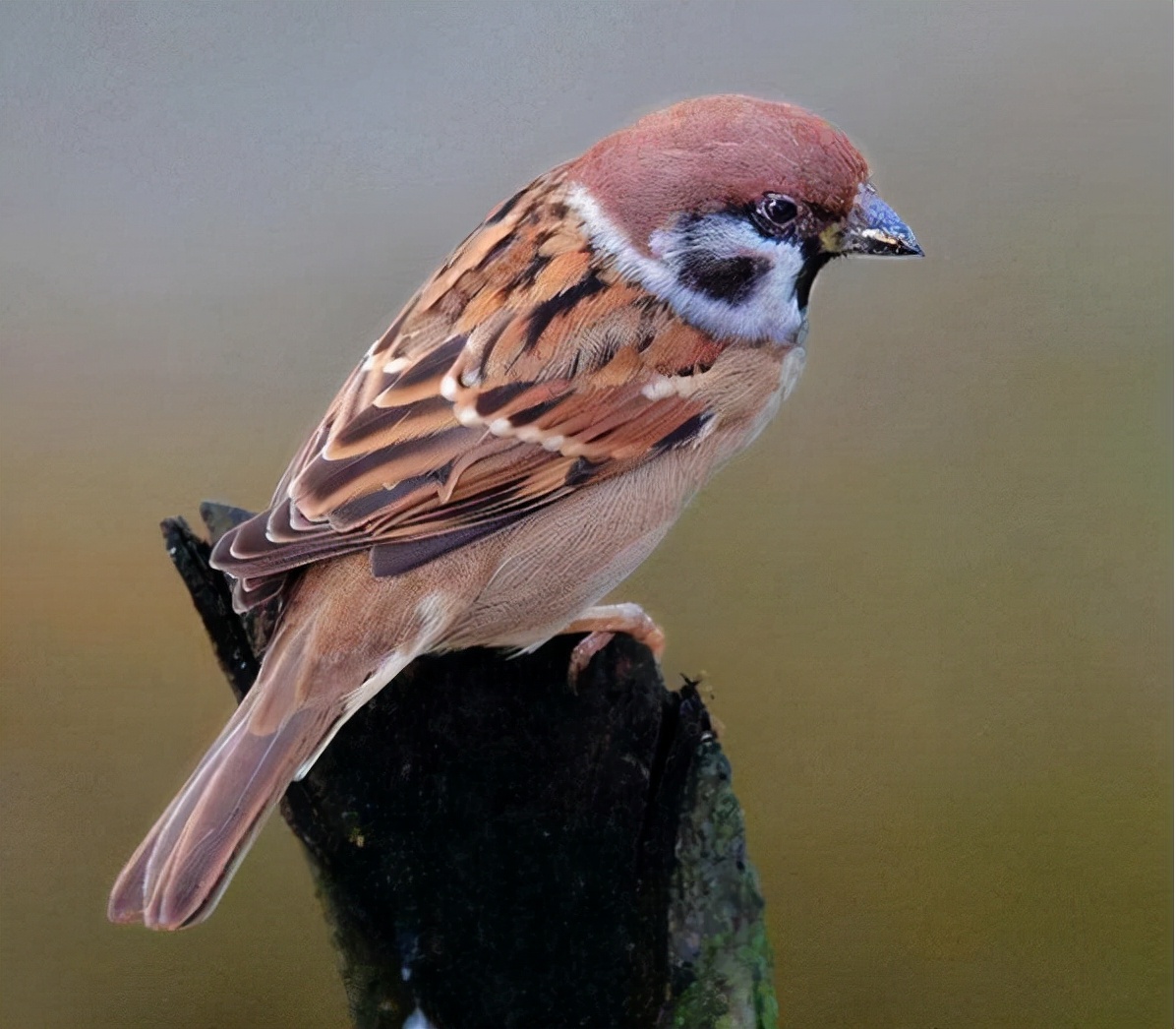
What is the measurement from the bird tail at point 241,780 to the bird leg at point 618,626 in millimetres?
337

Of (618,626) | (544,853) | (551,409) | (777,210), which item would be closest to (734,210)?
(777,210)

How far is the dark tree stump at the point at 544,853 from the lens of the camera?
5.90 feet

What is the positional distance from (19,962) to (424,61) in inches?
62.6

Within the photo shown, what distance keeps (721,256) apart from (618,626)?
538 mm

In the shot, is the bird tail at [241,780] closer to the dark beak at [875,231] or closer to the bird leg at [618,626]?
the bird leg at [618,626]

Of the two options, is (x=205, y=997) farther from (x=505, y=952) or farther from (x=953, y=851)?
(x=953, y=851)

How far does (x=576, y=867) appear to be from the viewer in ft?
5.97

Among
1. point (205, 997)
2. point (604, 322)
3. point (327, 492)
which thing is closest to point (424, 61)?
point (604, 322)

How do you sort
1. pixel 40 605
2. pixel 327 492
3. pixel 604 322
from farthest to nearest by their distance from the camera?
pixel 40 605 → pixel 604 322 → pixel 327 492

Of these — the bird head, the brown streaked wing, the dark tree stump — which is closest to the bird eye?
the bird head

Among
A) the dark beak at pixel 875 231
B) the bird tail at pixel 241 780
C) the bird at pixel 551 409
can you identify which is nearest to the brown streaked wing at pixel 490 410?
the bird at pixel 551 409

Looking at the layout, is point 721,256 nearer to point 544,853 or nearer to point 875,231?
point 875,231

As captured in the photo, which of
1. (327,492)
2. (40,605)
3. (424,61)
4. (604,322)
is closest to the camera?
(327,492)

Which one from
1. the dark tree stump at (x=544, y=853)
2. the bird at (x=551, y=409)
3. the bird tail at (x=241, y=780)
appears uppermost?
the bird at (x=551, y=409)
